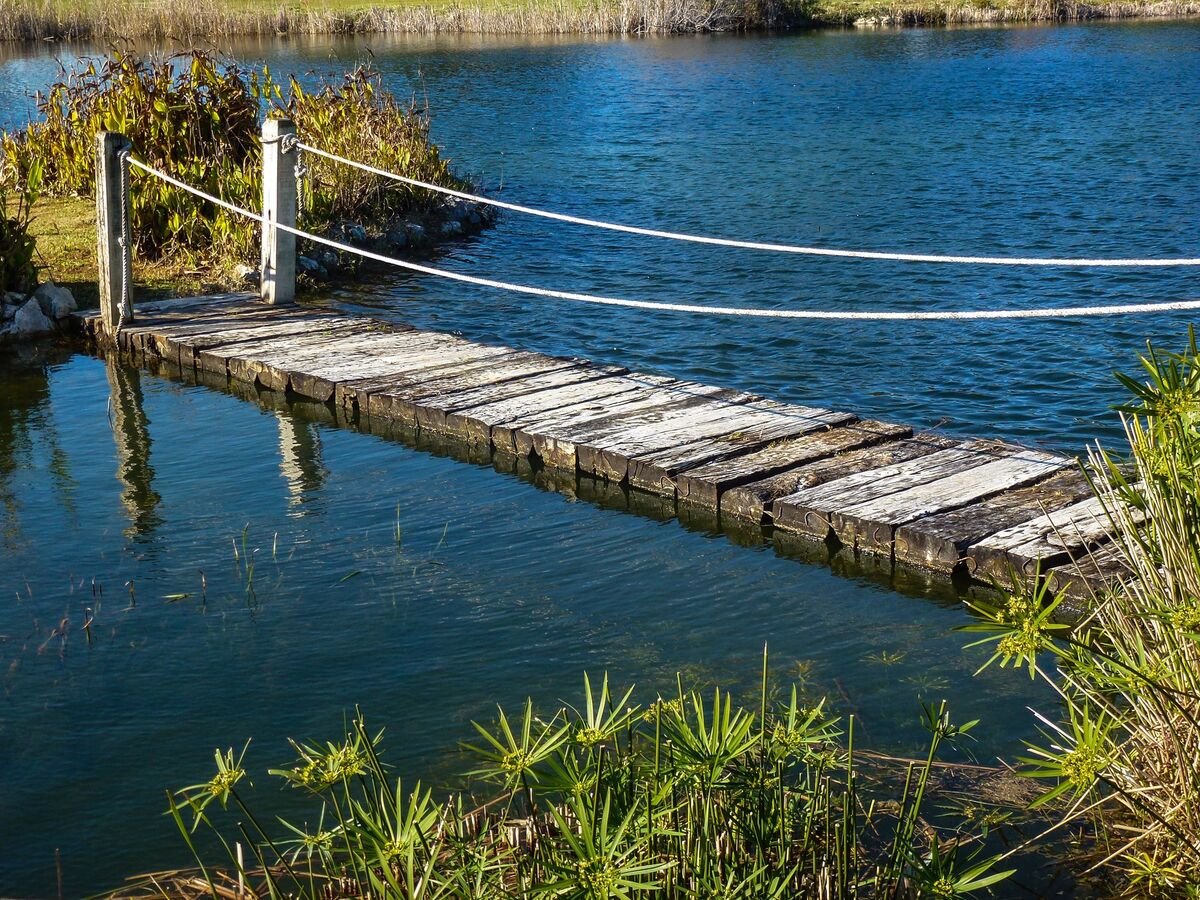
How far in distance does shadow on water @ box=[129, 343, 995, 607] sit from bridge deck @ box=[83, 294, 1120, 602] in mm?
52

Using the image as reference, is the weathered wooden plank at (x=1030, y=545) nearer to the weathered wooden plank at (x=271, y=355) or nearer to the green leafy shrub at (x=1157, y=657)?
the green leafy shrub at (x=1157, y=657)

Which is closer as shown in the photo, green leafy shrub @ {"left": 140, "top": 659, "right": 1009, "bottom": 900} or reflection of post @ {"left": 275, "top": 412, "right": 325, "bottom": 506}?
green leafy shrub @ {"left": 140, "top": 659, "right": 1009, "bottom": 900}

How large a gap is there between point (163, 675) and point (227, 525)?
1.52m

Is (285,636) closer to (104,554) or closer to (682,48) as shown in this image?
(104,554)

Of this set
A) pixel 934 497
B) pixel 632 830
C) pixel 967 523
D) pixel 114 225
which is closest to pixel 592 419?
pixel 934 497

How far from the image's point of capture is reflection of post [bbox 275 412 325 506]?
6938 millimetres

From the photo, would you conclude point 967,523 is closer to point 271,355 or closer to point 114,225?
point 271,355

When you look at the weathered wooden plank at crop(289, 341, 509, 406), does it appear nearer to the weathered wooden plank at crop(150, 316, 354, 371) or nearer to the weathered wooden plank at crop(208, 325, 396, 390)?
the weathered wooden plank at crop(208, 325, 396, 390)

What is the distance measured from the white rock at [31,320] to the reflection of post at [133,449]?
884 mm

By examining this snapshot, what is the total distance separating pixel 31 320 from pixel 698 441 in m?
5.53

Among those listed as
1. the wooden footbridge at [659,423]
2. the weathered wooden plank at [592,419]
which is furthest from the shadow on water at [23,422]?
the weathered wooden plank at [592,419]

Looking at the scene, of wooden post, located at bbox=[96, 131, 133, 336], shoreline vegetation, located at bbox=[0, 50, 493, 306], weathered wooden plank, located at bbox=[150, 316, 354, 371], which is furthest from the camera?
shoreline vegetation, located at bbox=[0, 50, 493, 306]

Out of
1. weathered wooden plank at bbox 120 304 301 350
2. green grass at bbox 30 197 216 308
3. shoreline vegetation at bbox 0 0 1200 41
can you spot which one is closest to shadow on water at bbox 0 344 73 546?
weathered wooden plank at bbox 120 304 301 350

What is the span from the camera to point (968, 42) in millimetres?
33469
